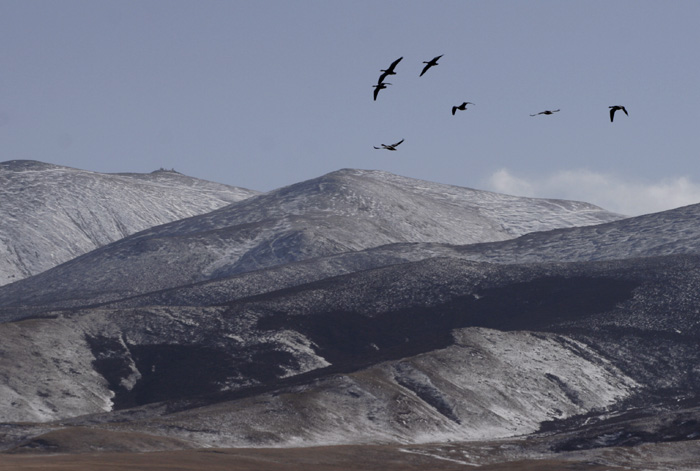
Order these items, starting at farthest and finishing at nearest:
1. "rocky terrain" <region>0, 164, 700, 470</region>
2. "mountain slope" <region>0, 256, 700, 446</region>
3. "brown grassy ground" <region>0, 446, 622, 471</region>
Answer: "mountain slope" <region>0, 256, 700, 446</region> → "rocky terrain" <region>0, 164, 700, 470</region> → "brown grassy ground" <region>0, 446, 622, 471</region>

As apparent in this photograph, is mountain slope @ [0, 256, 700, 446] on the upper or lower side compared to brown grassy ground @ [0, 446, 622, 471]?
upper

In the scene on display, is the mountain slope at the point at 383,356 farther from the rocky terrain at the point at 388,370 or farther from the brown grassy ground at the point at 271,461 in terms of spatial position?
the brown grassy ground at the point at 271,461

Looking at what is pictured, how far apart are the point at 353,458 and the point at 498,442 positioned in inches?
632

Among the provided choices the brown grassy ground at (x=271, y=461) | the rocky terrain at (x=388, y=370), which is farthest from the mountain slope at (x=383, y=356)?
the brown grassy ground at (x=271, y=461)

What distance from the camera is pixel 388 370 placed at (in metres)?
128

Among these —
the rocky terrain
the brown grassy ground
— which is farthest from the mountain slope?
the brown grassy ground

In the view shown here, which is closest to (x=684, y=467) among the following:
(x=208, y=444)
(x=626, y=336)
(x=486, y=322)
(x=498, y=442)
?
(x=498, y=442)

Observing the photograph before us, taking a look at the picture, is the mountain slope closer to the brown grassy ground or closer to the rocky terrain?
the rocky terrain

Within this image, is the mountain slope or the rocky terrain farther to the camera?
the mountain slope

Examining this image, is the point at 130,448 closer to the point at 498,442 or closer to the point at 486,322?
Result: the point at 498,442

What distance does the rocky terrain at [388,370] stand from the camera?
325ft

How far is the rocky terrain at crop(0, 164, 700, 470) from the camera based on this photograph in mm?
99000

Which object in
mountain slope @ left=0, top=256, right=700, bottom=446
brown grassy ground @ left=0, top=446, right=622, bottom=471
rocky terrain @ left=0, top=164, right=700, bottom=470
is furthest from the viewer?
mountain slope @ left=0, top=256, right=700, bottom=446

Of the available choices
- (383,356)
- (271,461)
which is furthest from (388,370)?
(271,461)
